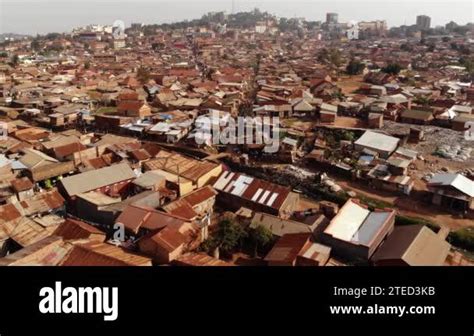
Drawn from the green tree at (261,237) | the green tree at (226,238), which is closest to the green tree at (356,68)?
the green tree at (261,237)

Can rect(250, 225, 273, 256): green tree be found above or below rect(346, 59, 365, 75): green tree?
below

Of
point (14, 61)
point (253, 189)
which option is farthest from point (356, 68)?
point (14, 61)

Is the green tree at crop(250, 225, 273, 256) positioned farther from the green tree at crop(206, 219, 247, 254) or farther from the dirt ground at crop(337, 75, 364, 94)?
the dirt ground at crop(337, 75, 364, 94)

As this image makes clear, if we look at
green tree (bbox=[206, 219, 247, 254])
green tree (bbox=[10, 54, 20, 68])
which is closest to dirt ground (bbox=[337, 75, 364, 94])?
green tree (bbox=[206, 219, 247, 254])

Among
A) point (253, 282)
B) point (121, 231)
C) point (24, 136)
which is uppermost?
point (253, 282)

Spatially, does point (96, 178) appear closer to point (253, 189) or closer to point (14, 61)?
point (253, 189)

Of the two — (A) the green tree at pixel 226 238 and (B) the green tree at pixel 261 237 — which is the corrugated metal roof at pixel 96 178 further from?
(B) the green tree at pixel 261 237

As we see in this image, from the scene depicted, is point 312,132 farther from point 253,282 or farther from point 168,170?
point 253,282

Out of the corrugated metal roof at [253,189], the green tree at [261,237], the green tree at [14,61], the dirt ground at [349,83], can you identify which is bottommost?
the green tree at [261,237]

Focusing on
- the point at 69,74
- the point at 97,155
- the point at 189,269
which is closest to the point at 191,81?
the point at 69,74
